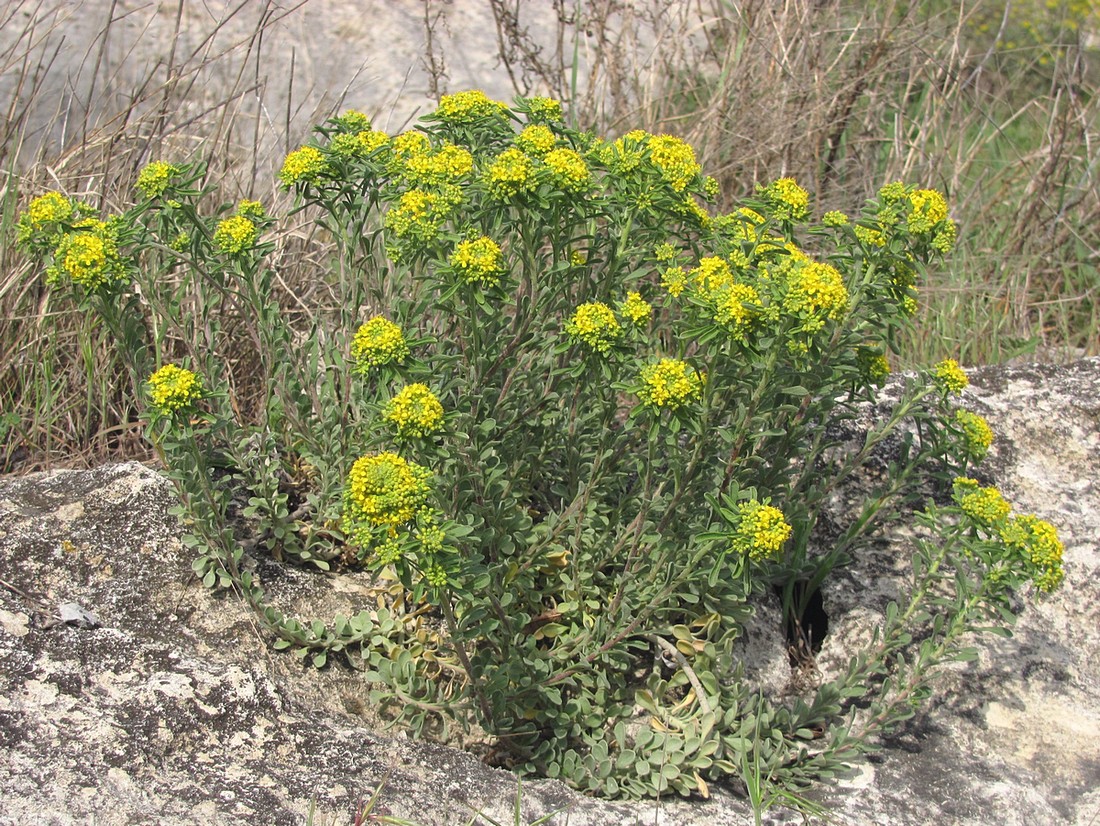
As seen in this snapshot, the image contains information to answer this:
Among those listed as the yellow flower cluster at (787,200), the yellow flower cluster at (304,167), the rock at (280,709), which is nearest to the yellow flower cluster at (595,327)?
the yellow flower cluster at (787,200)

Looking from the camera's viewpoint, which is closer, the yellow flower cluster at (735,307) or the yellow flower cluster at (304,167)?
the yellow flower cluster at (735,307)

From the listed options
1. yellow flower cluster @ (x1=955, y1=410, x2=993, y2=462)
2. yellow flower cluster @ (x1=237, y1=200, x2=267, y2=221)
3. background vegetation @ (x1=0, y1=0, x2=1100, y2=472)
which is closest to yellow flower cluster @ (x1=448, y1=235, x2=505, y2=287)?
yellow flower cluster @ (x1=237, y1=200, x2=267, y2=221)

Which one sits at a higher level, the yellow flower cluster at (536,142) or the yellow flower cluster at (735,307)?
the yellow flower cluster at (536,142)

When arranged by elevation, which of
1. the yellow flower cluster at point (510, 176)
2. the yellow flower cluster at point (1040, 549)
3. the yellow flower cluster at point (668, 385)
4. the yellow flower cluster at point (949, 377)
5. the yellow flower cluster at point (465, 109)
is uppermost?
the yellow flower cluster at point (465, 109)

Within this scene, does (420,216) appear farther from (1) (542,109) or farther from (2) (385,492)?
(2) (385,492)

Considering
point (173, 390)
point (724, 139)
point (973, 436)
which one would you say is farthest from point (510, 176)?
point (724, 139)

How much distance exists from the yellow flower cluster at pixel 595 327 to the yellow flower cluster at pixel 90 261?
1060 millimetres

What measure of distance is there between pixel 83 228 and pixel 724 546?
1.72 metres

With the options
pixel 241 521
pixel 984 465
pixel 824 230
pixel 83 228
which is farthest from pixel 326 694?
pixel 984 465

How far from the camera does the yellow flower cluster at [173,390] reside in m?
2.31

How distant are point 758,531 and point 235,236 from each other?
1.44 meters

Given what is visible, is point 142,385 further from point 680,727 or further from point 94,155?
point 94,155

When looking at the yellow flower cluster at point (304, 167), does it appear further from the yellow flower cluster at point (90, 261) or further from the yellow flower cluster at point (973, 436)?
the yellow flower cluster at point (973, 436)

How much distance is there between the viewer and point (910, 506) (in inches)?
138
